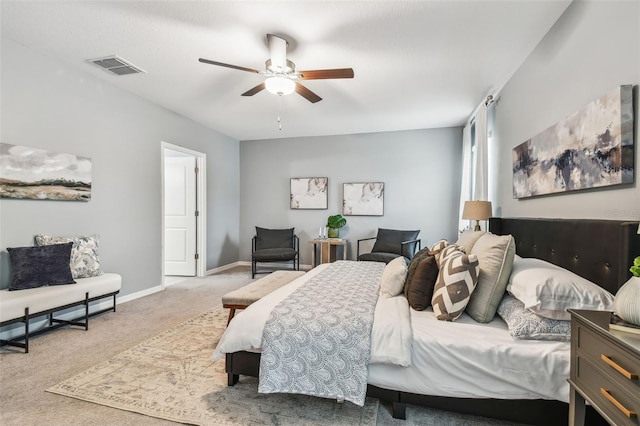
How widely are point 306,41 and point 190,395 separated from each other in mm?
2799

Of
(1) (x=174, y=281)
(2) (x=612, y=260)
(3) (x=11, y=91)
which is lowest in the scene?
(1) (x=174, y=281)

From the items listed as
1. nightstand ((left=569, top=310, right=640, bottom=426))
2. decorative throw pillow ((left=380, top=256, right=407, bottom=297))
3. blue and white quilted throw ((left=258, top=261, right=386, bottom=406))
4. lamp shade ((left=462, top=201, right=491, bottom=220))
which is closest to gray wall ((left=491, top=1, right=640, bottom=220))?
lamp shade ((left=462, top=201, right=491, bottom=220))

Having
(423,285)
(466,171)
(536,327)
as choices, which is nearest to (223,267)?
(466,171)

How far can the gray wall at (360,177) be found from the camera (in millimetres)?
5473

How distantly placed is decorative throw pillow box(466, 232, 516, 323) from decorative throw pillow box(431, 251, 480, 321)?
2.3 inches

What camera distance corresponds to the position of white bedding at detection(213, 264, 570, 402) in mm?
1434

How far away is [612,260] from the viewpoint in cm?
148

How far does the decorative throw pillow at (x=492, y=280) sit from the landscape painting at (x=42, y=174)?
12.4 feet

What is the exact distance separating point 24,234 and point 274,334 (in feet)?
8.94

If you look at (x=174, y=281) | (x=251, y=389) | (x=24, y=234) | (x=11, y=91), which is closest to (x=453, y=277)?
(x=251, y=389)

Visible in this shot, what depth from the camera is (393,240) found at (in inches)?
204

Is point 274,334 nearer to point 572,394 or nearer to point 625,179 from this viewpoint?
point 572,394

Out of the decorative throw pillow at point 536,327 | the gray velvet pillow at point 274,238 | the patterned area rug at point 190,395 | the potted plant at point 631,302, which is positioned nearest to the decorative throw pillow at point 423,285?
the decorative throw pillow at point 536,327

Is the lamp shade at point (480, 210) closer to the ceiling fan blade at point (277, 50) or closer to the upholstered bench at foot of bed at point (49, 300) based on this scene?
the ceiling fan blade at point (277, 50)
